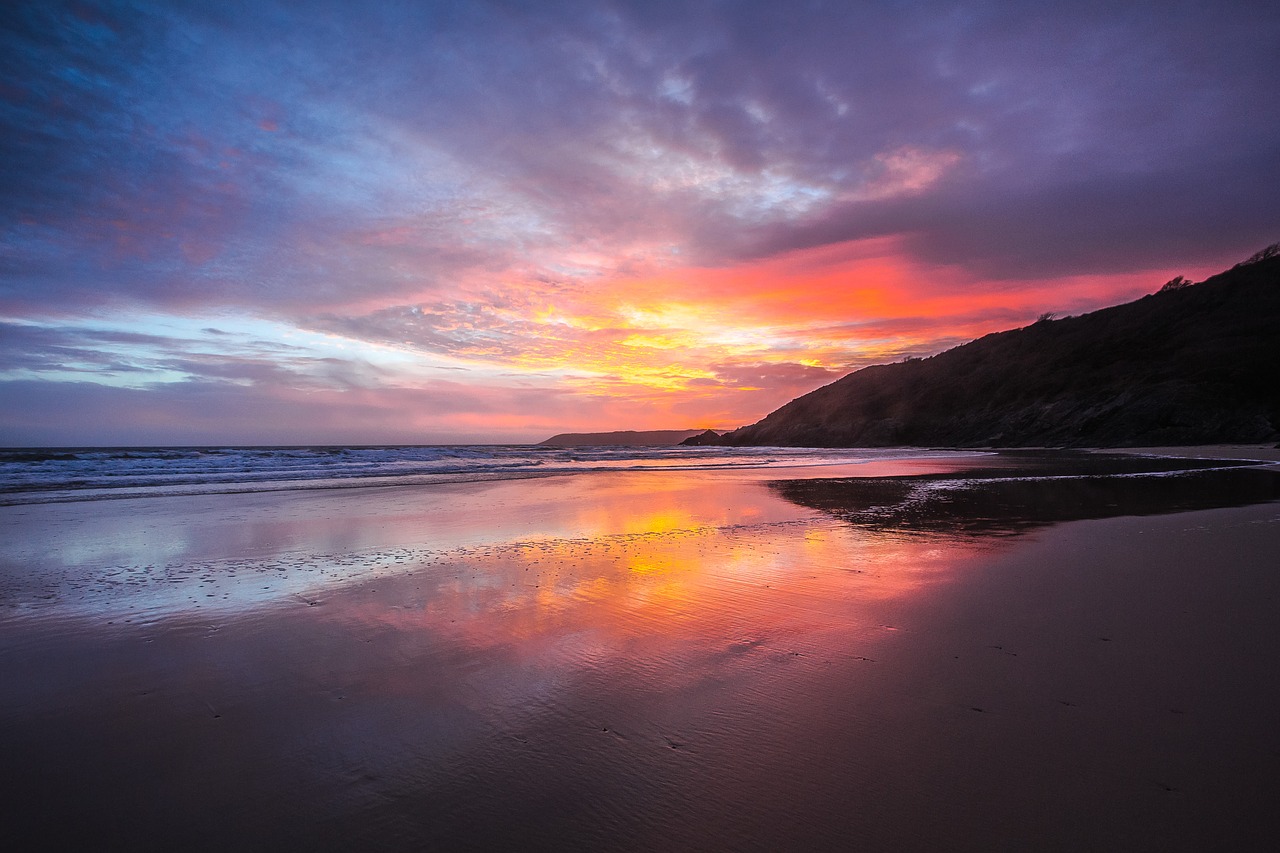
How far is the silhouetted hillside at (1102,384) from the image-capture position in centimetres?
4000

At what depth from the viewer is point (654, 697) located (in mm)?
3293

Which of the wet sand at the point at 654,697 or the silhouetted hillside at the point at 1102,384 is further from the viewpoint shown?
the silhouetted hillside at the point at 1102,384

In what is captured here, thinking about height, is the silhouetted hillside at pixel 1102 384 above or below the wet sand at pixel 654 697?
above

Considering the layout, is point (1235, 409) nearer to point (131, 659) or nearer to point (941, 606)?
point (941, 606)

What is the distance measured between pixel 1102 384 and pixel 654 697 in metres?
61.9

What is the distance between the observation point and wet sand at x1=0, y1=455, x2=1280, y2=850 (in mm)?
2221

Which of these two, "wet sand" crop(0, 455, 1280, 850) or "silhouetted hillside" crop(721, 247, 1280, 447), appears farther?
"silhouetted hillside" crop(721, 247, 1280, 447)

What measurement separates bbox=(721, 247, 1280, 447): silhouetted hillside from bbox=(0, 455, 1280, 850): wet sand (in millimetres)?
43976

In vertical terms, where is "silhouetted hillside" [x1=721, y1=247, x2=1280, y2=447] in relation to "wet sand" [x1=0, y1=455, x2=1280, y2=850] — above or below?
above

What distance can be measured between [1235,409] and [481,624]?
5286 cm

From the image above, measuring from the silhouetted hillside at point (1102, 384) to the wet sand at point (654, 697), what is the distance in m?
44.0

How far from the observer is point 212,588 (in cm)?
597

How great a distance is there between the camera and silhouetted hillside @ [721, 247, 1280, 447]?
131 feet

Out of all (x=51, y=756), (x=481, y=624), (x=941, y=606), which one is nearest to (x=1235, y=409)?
(x=941, y=606)
